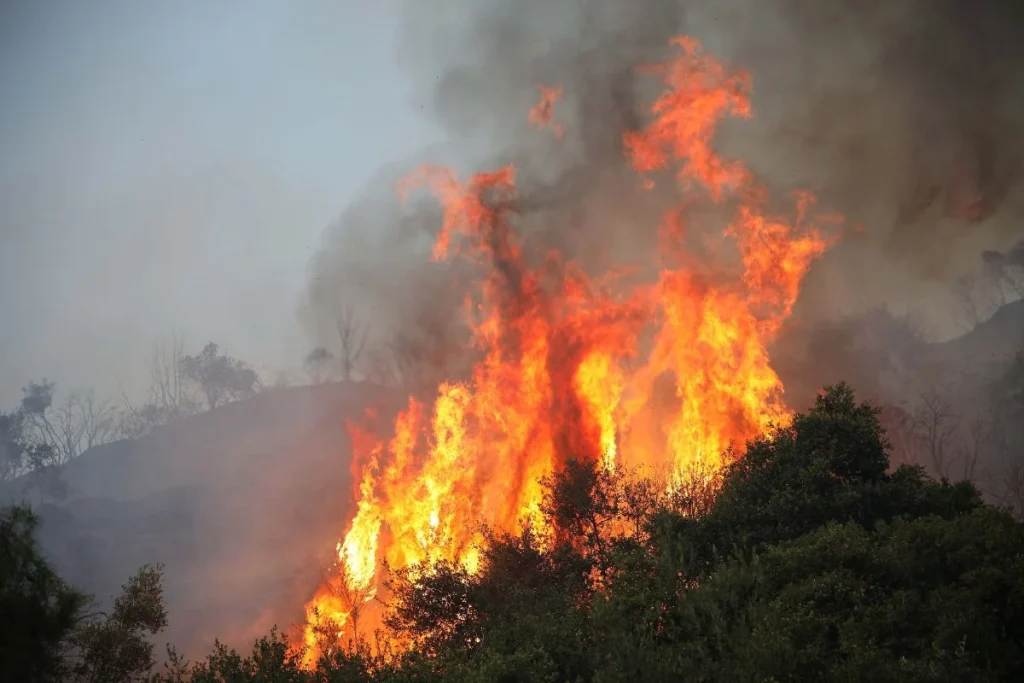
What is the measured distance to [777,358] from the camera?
90812 mm

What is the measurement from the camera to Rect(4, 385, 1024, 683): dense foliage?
21.1 meters

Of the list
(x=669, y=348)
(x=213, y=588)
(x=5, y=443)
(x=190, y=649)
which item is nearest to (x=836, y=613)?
(x=669, y=348)

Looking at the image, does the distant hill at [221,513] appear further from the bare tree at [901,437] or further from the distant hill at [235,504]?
the bare tree at [901,437]

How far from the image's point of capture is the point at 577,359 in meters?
57.7

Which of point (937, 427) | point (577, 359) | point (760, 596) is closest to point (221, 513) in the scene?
point (577, 359)

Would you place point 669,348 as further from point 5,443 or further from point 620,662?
point 5,443

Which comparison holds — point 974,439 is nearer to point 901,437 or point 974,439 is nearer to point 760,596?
point 901,437

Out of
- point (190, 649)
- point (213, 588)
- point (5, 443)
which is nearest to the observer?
point (190, 649)

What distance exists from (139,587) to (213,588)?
74.8m

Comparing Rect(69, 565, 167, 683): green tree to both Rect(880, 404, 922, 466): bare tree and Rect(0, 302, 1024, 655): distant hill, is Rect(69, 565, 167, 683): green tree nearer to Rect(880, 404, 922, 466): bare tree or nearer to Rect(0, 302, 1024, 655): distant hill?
Rect(0, 302, 1024, 655): distant hill

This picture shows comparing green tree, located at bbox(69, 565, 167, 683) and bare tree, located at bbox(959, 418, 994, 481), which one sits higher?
bare tree, located at bbox(959, 418, 994, 481)

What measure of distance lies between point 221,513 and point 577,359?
309 ft

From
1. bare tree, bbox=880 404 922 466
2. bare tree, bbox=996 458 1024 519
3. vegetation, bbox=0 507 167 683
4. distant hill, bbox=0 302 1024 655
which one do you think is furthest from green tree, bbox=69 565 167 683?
bare tree, bbox=880 404 922 466

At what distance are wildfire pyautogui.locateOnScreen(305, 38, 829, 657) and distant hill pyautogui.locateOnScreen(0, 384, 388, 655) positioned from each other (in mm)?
37595
